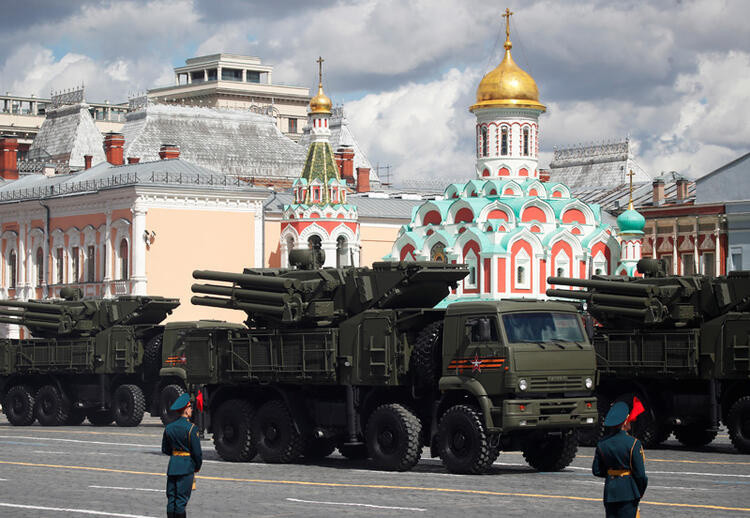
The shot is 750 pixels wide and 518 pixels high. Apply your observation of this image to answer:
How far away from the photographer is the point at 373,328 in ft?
76.1

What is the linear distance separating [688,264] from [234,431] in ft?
167

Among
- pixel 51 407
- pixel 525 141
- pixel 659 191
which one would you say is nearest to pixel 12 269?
pixel 525 141

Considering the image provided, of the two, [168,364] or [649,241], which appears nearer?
[168,364]

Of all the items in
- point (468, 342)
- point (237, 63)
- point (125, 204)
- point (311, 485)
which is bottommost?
point (311, 485)

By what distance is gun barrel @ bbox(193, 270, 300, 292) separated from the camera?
24.8 m

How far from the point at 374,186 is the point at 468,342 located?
72.7 m

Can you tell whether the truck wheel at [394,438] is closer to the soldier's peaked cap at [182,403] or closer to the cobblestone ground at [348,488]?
the cobblestone ground at [348,488]

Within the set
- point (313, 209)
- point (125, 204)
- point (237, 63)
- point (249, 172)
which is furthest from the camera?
point (237, 63)

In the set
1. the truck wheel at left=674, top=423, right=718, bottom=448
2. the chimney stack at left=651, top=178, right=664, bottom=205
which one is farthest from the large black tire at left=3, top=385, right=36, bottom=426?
the chimney stack at left=651, top=178, right=664, bottom=205

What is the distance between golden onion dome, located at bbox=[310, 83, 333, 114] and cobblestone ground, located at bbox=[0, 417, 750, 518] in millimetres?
47160

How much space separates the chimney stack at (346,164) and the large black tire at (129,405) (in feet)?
166

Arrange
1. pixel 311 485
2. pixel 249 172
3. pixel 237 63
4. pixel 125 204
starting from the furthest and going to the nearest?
pixel 237 63 < pixel 249 172 < pixel 125 204 < pixel 311 485

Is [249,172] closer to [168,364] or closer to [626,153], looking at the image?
[626,153]

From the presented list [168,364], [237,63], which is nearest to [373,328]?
[168,364]
